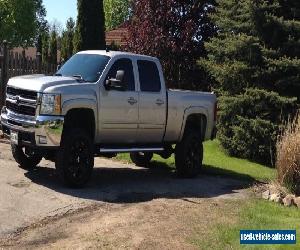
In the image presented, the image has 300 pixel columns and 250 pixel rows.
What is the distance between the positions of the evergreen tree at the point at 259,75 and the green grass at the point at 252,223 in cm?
460

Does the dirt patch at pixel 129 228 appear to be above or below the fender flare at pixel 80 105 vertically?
below

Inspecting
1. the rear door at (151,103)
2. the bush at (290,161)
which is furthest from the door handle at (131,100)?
the bush at (290,161)

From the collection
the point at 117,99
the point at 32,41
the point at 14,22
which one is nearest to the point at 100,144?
the point at 117,99

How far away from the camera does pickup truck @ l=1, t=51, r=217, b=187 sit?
365 inches

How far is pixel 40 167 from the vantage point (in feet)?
36.8

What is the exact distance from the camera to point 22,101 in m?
9.57

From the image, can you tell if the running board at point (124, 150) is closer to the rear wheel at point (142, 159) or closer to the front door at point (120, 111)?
the front door at point (120, 111)

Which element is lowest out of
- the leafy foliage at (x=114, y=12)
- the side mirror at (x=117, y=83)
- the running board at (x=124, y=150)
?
the running board at (x=124, y=150)

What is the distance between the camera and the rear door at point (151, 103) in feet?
35.1

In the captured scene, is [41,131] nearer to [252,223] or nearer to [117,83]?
[117,83]

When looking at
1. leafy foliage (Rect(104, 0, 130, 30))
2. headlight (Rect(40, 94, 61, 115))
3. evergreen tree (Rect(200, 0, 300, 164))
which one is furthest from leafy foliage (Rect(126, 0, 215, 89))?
leafy foliage (Rect(104, 0, 130, 30))

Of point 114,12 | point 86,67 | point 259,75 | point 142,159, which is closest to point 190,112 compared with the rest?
point 142,159

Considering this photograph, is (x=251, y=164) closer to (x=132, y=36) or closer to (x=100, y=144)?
(x=100, y=144)

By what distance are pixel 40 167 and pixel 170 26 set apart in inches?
346
